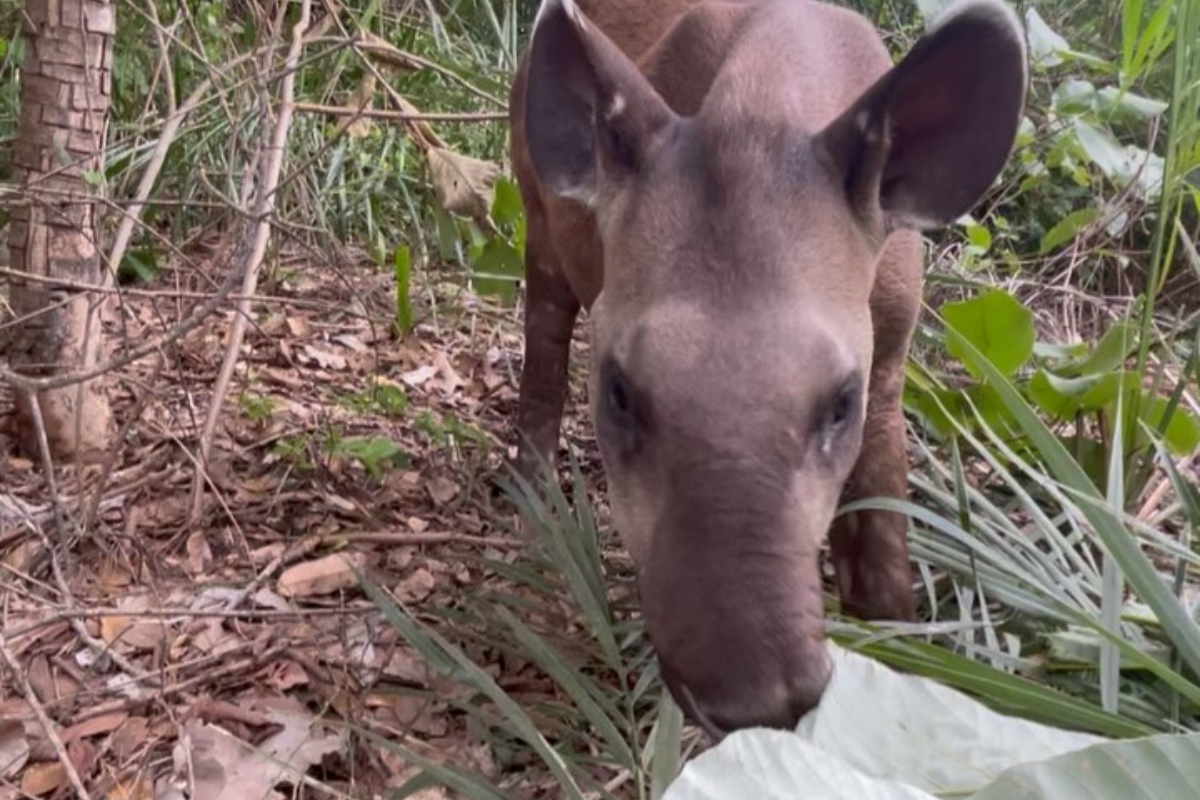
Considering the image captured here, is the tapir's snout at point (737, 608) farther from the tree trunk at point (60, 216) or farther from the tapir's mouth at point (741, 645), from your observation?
the tree trunk at point (60, 216)

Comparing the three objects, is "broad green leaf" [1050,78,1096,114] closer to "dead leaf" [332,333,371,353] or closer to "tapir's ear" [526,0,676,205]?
"tapir's ear" [526,0,676,205]

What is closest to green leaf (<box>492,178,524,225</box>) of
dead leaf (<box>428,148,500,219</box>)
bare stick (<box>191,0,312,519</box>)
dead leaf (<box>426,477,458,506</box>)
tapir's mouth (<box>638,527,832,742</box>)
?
dead leaf (<box>428,148,500,219</box>)

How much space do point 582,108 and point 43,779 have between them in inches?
75.3

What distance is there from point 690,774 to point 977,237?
171 inches

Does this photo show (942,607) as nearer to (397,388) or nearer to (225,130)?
(397,388)

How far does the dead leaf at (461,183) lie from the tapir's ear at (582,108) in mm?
1723

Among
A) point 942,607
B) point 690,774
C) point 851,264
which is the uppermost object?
point 690,774

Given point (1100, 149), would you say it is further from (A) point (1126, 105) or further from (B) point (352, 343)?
(B) point (352, 343)

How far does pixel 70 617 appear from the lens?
323 cm

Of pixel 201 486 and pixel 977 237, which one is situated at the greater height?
pixel 977 237

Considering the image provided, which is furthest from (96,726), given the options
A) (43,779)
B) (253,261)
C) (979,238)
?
(979,238)

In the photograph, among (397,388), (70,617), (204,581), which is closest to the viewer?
(70,617)

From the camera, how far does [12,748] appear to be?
9.73 ft

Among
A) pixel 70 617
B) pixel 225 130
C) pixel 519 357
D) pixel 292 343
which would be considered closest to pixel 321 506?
pixel 70 617
